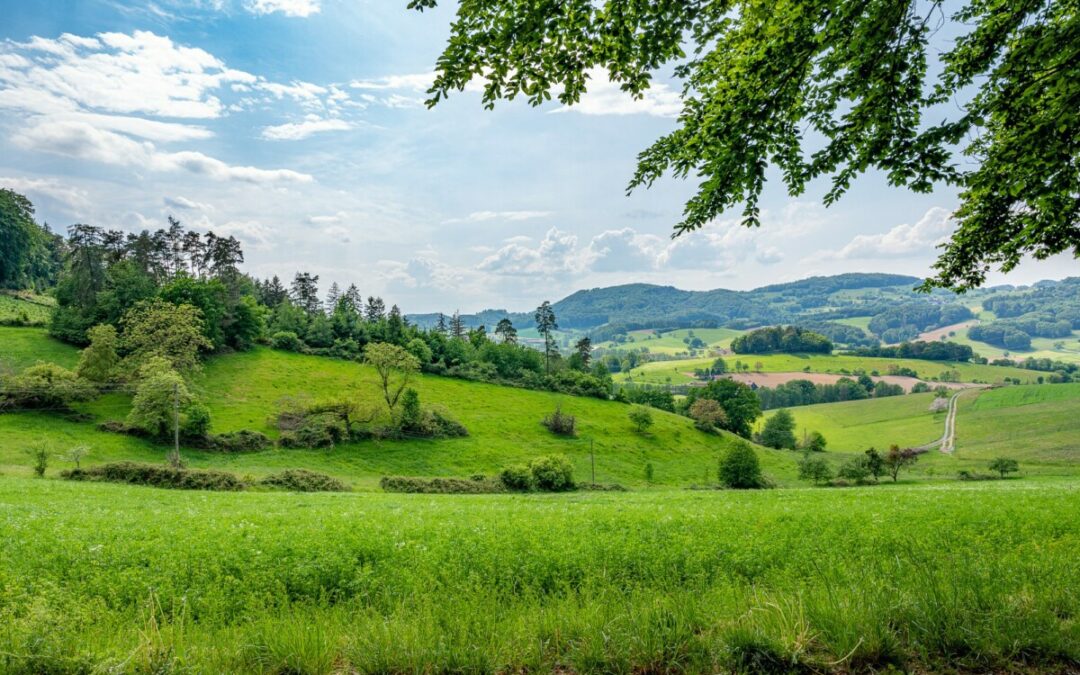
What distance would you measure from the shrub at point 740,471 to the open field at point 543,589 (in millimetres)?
34770

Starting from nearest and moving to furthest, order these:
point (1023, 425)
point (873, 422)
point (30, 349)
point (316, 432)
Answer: point (316, 432), point (30, 349), point (1023, 425), point (873, 422)

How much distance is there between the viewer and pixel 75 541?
37.7ft

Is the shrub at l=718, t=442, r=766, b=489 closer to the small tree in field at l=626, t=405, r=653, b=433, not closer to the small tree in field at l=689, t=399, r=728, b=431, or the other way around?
the small tree in field at l=626, t=405, r=653, b=433

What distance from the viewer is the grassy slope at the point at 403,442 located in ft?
165

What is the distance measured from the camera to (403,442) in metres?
63.6

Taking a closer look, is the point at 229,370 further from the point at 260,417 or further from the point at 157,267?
the point at 157,267

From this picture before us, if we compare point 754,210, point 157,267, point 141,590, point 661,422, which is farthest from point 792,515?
point 157,267

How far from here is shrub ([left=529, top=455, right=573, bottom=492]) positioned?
48.8 metres

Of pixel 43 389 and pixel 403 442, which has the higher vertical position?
pixel 43 389

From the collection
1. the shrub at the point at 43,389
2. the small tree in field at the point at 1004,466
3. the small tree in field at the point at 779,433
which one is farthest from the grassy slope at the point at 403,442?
the small tree in field at the point at 1004,466

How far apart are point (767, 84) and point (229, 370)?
84.2 meters

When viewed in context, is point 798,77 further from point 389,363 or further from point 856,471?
point 389,363

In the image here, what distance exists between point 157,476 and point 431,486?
19.3 metres

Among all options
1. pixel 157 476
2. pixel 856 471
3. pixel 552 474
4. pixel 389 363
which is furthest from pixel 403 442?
pixel 856 471
